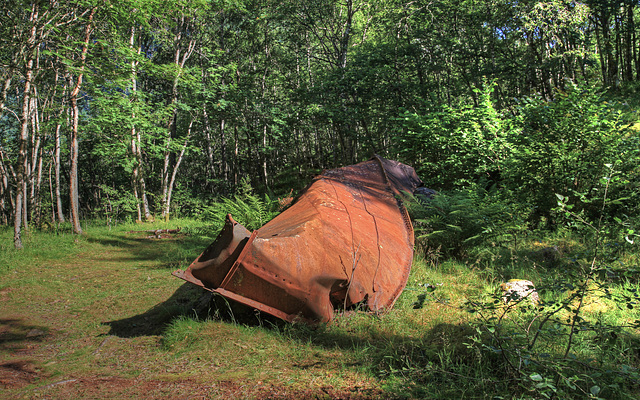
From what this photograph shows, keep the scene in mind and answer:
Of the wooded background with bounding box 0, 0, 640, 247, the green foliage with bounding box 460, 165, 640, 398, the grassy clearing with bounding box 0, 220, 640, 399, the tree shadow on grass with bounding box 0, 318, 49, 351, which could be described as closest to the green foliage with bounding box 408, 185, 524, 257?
the grassy clearing with bounding box 0, 220, 640, 399

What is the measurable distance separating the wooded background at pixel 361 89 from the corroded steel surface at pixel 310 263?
2.15m

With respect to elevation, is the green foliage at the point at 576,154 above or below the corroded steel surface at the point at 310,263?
above

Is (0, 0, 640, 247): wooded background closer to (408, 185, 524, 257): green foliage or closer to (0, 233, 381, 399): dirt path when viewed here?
(408, 185, 524, 257): green foliage

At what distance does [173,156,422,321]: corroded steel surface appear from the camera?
128 inches

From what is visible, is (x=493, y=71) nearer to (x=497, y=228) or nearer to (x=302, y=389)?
(x=497, y=228)

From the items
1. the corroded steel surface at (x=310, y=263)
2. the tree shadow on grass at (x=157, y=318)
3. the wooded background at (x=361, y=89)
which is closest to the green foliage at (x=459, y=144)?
the wooded background at (x=361, y=89)

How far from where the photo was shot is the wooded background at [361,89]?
6.26 m

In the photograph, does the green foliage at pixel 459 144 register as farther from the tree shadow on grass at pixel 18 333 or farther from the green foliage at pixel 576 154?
the tree shadow on grass at pixel 18 333

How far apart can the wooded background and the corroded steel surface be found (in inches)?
84.7

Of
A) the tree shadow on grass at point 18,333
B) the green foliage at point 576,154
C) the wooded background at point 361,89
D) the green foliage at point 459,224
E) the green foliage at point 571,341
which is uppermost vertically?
the wooded background at point 361,89

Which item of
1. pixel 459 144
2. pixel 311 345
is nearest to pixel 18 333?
pixel 311 345

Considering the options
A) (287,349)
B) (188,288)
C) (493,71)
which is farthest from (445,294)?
(493,71)

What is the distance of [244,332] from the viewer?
3428 millimetres

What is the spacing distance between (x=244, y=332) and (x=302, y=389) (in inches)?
44.6
